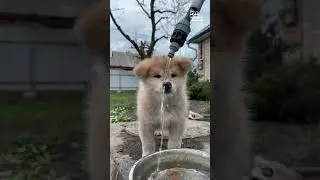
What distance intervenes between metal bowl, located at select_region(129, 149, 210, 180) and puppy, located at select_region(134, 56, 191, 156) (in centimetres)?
61

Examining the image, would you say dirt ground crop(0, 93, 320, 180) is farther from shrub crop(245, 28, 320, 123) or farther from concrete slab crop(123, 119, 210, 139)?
concrete slab crop(123, 119, 210, 139)

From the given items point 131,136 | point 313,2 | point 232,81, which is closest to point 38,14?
point 232,81

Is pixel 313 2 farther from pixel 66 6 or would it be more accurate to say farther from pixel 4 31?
pixel 4 31

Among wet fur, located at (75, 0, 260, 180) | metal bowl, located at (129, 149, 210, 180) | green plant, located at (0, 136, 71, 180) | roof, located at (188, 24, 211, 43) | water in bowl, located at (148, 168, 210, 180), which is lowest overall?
water in bowl, located at (148, 168, 210, 180)

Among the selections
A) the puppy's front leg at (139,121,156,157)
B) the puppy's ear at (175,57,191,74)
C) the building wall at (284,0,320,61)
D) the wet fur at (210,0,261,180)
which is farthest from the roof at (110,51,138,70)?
the puppy's front leg at (139,121,156,157)

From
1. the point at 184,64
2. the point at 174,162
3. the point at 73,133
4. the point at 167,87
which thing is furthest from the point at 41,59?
the point at 167,87

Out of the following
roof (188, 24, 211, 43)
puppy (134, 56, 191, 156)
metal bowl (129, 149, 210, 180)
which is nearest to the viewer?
roof (188, 24, 211, 43)

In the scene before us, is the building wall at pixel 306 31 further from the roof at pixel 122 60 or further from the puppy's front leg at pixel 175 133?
the puppy's front leg at pixel 175 133

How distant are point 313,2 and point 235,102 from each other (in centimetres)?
23

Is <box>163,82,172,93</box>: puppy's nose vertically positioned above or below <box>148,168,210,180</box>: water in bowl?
above

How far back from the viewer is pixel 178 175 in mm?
1342

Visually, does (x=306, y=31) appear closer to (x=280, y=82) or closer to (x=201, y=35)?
(x=280, y=82)

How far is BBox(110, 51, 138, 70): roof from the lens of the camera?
3.48ft

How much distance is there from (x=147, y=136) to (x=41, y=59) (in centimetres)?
145
